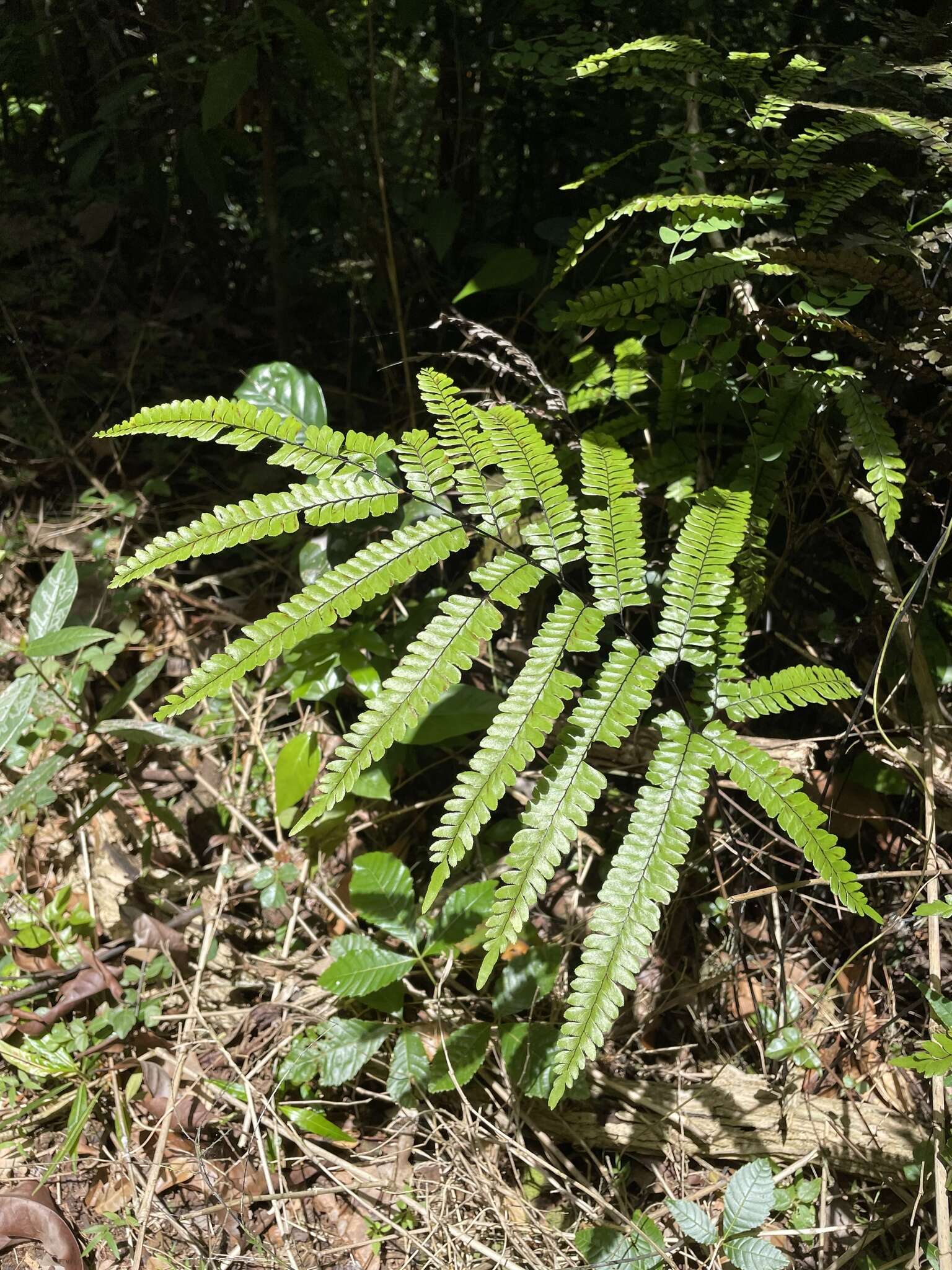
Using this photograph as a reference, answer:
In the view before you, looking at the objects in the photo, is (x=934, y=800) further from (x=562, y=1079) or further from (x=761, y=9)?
(x=761, y=9)

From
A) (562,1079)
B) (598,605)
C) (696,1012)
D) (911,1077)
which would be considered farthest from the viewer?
(696,1012)

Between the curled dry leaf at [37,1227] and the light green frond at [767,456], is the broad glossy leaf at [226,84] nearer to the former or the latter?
the light green frond at [767,456]

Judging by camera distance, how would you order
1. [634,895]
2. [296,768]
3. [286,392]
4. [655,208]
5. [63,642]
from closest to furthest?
[634,895]
[655,208]
[63,642]
[296,768]
[286,392]

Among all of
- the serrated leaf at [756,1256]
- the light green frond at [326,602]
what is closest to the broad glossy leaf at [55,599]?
the light green frond at [326,602]

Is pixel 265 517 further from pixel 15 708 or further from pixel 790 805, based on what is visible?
pixel 790 805

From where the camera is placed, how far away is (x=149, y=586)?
9.69ft

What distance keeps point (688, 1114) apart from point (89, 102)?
3615 mm

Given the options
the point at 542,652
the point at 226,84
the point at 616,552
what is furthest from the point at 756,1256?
the point at 226,84

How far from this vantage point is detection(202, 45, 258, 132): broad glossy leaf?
239cm

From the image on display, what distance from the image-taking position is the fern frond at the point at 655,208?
6.43 feet

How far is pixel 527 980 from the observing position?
6.59 ft

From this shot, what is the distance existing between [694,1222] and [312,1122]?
32.3 inches

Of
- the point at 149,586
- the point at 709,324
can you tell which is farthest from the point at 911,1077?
the point at 149,586

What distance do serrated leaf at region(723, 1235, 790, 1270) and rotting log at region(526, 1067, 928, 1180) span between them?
0.85 feet
